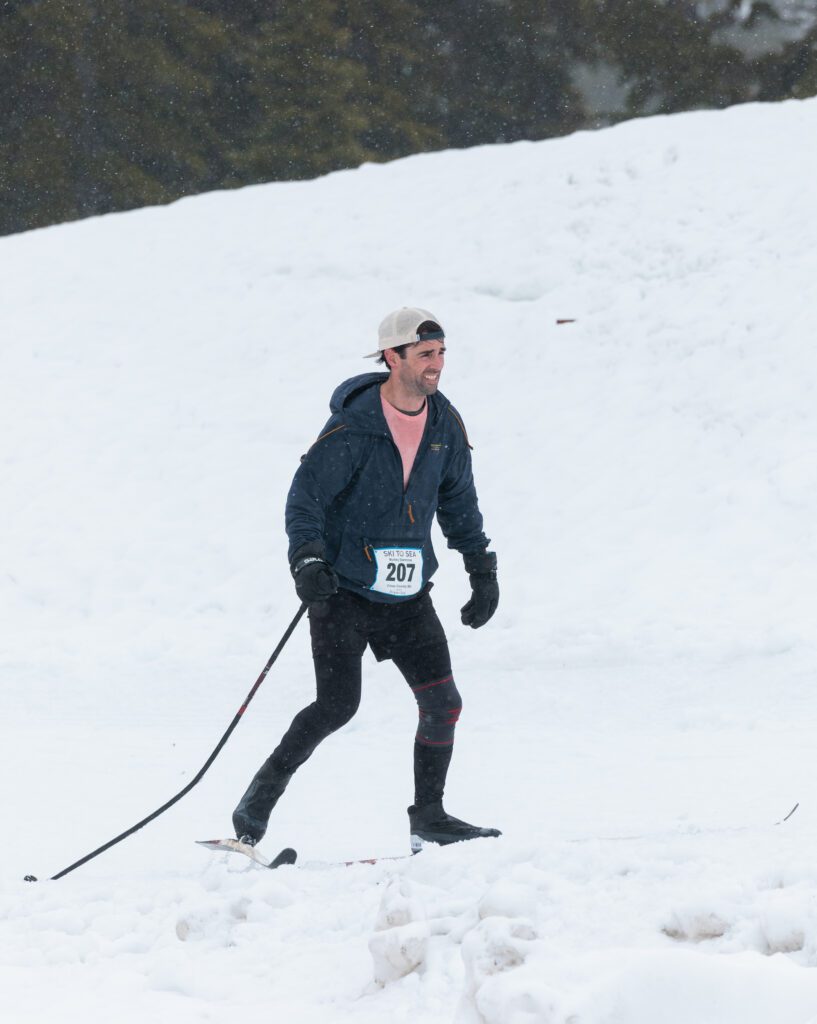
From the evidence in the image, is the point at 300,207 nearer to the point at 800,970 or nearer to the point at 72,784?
the point at 72,784

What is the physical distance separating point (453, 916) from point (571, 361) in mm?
8913

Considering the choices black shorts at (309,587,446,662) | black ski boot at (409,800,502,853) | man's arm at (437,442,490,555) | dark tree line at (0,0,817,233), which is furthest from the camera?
dark tree line at (0,0,817,233)

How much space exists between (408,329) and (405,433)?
0.39 meters

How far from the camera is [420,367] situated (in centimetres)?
446

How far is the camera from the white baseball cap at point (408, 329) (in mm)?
4449

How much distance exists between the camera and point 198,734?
7.21 m

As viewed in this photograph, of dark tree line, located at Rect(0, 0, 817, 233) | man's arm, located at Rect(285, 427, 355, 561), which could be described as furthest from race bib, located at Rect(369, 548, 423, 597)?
dark tree line, located at Rect(0, 0, 817, 233)

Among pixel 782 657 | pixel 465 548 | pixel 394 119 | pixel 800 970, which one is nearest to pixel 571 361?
pixel 782 657

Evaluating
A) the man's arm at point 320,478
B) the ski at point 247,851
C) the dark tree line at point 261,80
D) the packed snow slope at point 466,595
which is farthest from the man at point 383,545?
the dark tree line at point 261,80

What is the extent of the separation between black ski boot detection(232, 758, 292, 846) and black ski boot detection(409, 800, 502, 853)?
1.82 feet

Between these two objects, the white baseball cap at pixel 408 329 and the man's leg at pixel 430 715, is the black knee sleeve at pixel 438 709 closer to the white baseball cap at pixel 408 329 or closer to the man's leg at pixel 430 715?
the man's leg at pixel 430 715

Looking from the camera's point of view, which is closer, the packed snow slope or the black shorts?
the packed snow slope

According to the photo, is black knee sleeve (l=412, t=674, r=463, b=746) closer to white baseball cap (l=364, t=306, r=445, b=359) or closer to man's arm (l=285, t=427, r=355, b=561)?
man's arm (l=285, t=427, r=355, b=561)

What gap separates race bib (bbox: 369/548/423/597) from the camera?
14.7 ft
